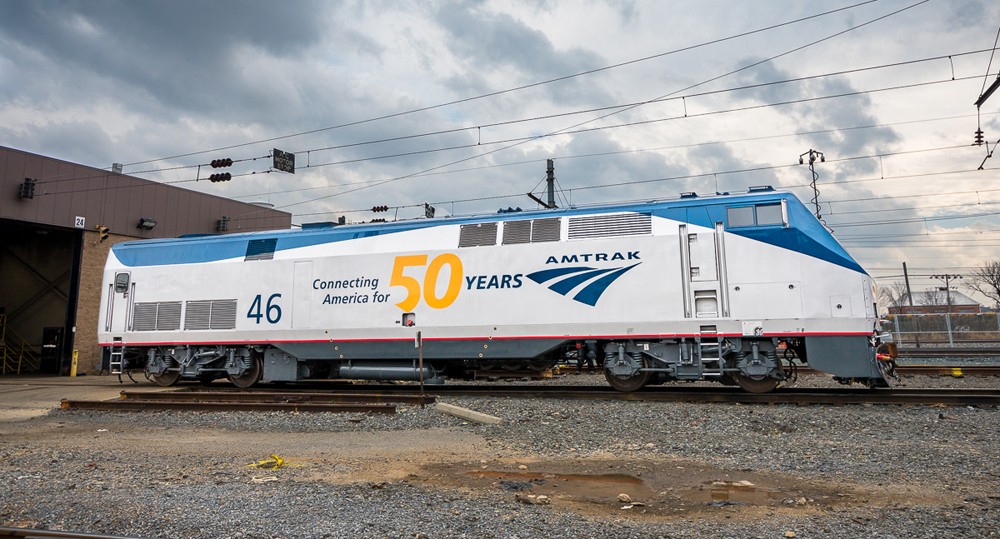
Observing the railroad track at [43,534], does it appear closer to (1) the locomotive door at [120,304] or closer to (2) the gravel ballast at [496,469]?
(2) the gravel ballast at [496,469]

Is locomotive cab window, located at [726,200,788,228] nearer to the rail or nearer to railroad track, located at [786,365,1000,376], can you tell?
the rail

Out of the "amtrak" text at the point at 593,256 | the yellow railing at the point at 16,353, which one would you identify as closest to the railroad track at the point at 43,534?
the "amtrak" text at the point at 593,256

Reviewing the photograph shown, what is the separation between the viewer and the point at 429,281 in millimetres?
11461

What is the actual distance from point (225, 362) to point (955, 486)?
522 inches

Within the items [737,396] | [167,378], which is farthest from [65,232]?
[737,396]

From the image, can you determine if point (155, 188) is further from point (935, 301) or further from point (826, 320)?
point (935, 301)

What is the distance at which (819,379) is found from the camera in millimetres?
14477

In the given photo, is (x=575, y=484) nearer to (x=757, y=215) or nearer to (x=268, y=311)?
(x=757, y=215)

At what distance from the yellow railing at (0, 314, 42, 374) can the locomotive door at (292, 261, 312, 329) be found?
17.9m

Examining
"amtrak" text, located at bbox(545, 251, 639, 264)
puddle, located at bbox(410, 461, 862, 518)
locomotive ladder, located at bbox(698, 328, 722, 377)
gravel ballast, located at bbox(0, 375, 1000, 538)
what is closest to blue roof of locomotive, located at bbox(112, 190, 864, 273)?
"amtrak" text, located at bbox(545, 251, 639, 264)

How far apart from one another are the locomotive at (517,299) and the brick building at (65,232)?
864 centimetres

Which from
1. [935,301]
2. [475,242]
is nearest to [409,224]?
[475,242]

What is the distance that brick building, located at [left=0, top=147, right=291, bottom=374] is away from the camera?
19406mm

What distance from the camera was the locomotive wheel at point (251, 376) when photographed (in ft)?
42.4
